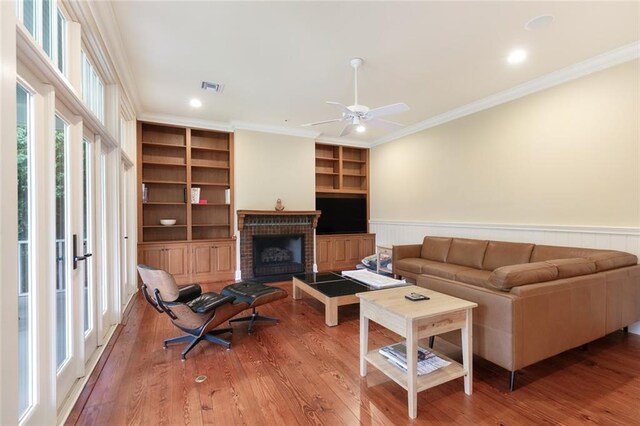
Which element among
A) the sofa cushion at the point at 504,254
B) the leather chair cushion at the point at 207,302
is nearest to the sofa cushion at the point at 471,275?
the sofa cushion at the point at 504,254

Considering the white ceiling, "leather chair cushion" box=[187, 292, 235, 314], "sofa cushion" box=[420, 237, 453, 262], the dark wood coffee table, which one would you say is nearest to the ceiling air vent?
the white ceiling

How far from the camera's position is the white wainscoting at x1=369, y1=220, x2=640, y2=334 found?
3.12 m

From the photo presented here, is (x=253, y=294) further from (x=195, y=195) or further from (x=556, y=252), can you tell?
(x=556, y=252)

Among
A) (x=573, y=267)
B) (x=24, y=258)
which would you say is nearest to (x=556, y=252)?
(x=573, y=267)

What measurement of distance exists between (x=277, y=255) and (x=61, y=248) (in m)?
4.16

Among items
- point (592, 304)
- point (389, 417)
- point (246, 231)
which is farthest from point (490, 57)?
point (246, 231)

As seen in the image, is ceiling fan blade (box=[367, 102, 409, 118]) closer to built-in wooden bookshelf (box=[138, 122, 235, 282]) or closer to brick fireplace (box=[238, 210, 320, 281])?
brick fireplace (box=[238, 210, 320, 281])

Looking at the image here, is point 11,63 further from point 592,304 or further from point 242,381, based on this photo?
point 592,304

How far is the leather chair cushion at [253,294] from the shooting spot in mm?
3211

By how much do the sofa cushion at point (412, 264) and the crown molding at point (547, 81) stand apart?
2.47 meters

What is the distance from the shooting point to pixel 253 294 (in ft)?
10.8

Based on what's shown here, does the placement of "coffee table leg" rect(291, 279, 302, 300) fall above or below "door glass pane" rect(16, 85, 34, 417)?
below

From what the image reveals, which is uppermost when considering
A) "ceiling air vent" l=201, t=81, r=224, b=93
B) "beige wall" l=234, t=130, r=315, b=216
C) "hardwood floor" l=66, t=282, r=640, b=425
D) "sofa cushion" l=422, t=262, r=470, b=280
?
"ceiling air vent" l=201, t=81, r=224, b=93

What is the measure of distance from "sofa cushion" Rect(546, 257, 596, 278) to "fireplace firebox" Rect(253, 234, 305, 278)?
4418 mm
